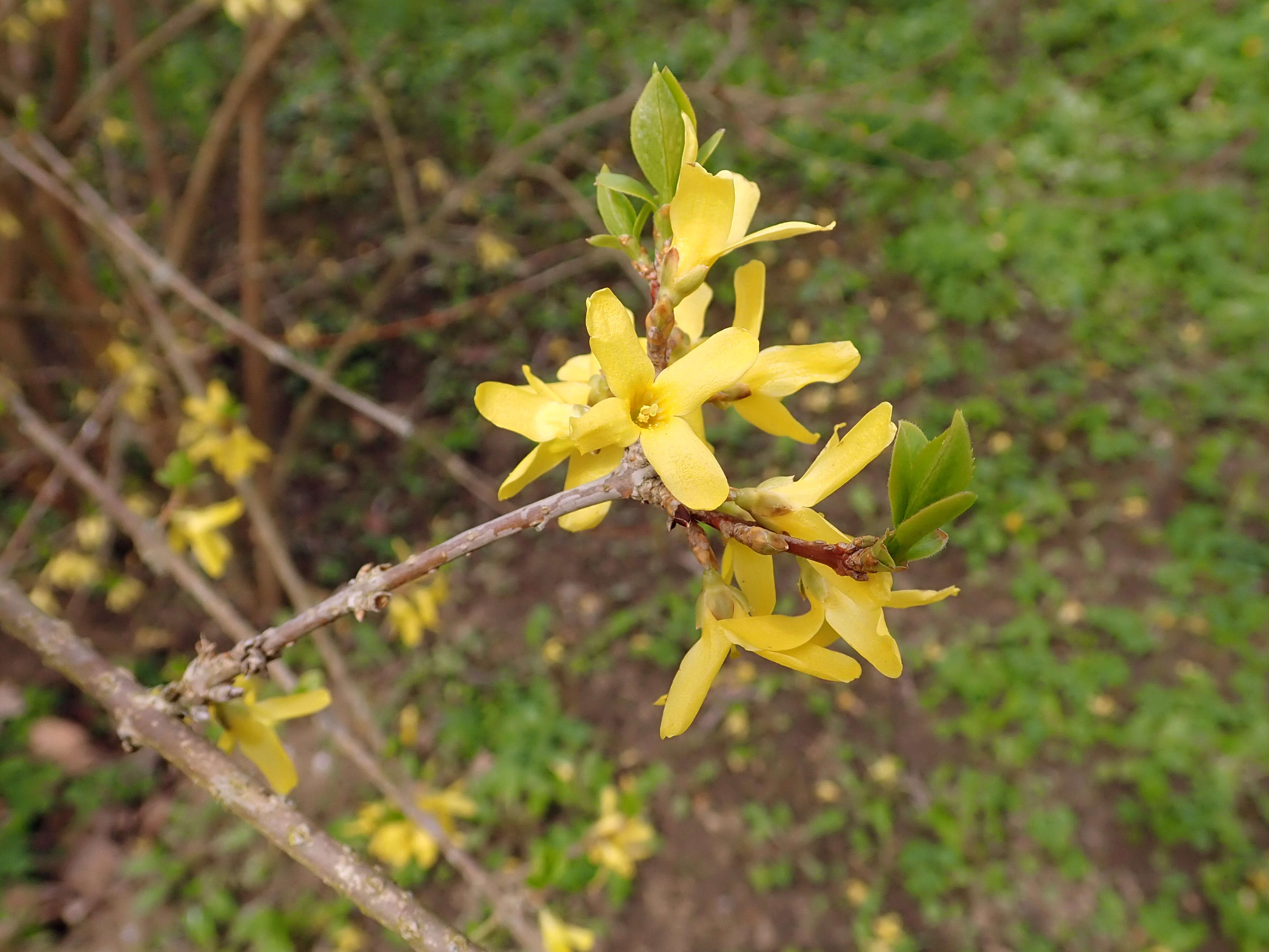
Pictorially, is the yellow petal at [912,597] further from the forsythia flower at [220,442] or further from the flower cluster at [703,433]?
the forsythia flower at [220,442]

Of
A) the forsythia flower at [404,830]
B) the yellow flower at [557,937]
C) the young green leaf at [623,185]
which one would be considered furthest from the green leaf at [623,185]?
the forsythia flower at [404,830]

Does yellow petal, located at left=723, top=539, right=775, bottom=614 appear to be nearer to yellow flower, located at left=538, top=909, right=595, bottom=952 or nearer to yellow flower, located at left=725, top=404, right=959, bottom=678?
yellow flower, located at left=725, top=404, right=959, bottom=678

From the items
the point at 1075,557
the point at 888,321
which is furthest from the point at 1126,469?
the point at 888,321

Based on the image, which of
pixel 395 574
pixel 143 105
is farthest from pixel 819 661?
pixel 143 105

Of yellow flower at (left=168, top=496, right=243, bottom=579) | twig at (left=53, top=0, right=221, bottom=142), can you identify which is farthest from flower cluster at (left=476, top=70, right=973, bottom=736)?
twig at (left=53, top=0, right=221, bottom=142)

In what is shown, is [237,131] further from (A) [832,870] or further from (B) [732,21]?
(A) [832,870]

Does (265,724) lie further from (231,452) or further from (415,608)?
(415,608)
